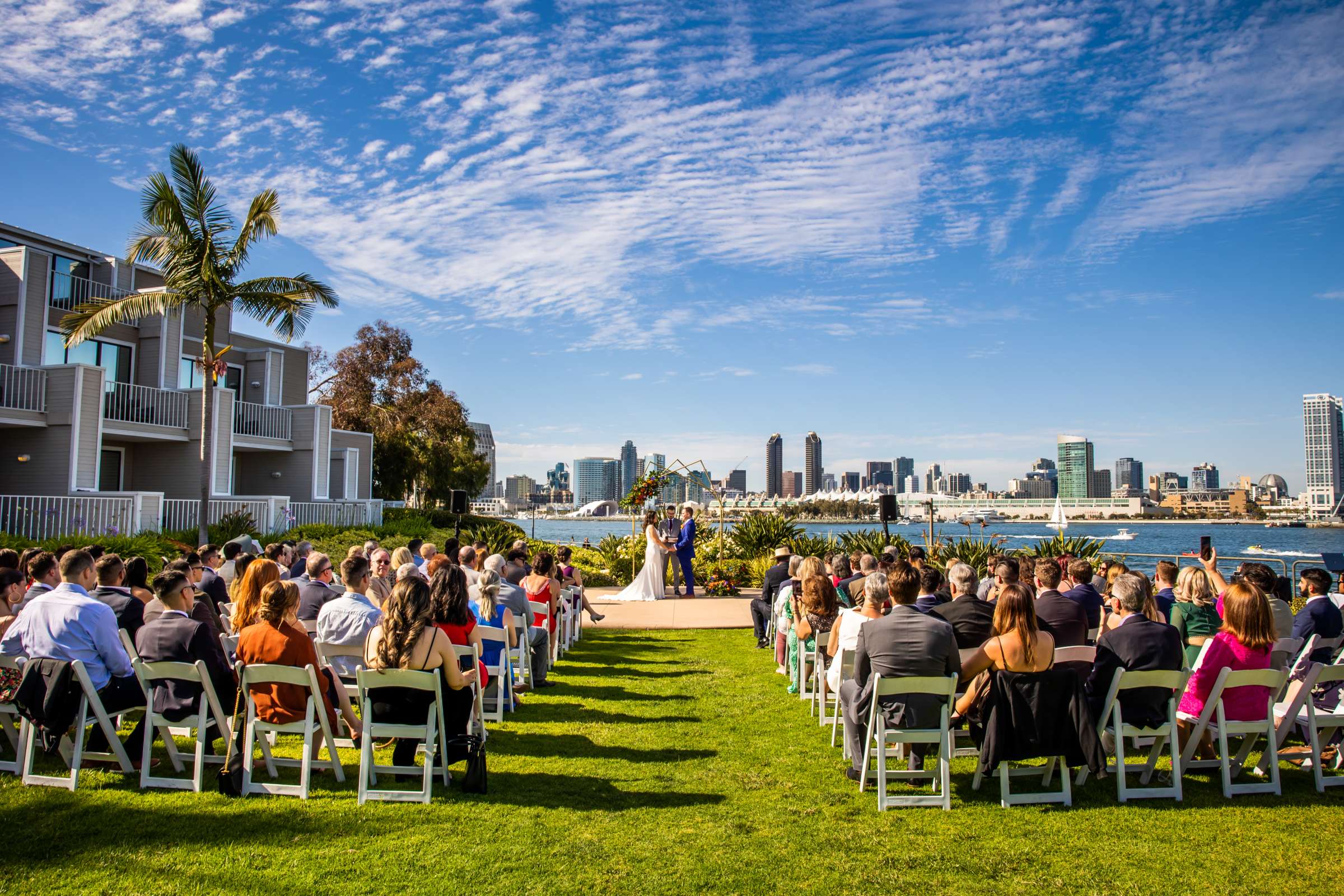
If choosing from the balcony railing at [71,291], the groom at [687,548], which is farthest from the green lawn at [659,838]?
the balcony railing at [71,291]

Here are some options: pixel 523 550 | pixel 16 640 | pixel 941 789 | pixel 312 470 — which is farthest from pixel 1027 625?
pixel 312 470

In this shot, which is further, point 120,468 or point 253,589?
point 120,468

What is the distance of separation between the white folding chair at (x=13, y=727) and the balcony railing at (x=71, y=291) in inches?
711

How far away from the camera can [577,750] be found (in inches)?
261

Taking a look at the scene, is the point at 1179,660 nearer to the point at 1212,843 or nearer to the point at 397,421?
the point at 1212,843

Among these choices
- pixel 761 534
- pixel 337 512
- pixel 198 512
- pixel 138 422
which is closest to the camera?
pixel 198 512

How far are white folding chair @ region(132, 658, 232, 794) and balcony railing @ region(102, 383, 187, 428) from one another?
17264 mm

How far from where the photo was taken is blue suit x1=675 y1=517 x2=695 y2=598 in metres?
17.8

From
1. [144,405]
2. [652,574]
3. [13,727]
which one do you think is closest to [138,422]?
[144,405]

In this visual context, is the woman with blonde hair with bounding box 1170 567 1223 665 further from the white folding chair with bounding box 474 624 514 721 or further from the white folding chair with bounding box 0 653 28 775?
the white folding chair with bounding box 0 653 28 775

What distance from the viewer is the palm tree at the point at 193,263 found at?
698 inches

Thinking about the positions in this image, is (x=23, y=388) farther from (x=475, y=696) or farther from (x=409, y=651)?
(x=409, y=651)

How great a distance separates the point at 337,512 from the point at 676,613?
546 inches

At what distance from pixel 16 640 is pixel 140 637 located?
3.09ft
